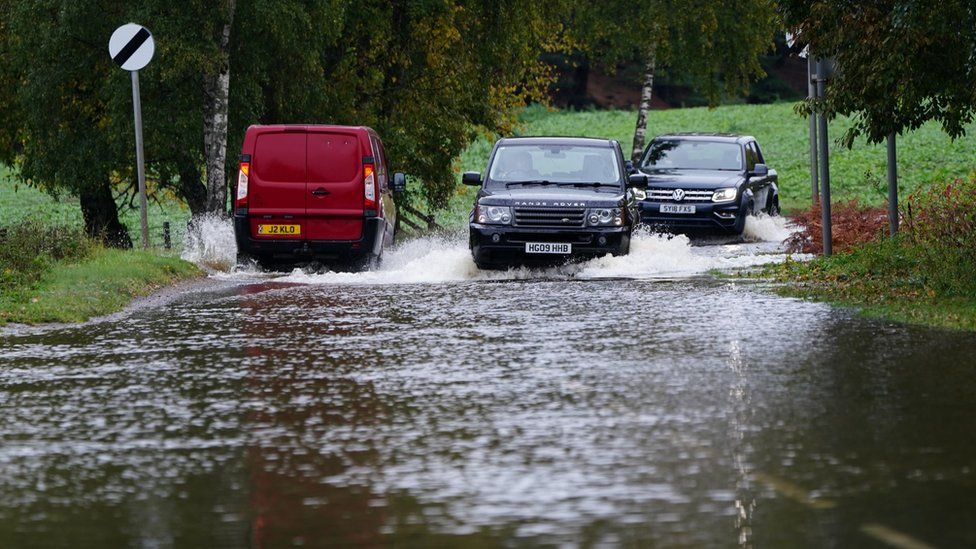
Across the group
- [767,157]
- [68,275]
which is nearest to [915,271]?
[68,275]

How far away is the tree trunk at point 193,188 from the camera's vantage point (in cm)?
2927

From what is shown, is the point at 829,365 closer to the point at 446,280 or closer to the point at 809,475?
the point at 809,475

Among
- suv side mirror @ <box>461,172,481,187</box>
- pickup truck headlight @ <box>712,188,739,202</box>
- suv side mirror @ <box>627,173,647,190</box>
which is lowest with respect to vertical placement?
pickup truck headlight @ <box>712,188,739,202</box>

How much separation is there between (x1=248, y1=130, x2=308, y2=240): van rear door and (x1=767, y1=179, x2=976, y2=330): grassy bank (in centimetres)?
599

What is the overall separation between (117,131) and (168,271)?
7.51 metres

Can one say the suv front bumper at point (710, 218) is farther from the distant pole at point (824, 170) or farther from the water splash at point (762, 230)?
the distant pole at point (824, 170)

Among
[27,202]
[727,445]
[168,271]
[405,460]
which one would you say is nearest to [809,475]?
[727,445]

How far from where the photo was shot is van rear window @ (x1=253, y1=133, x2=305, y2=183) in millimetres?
21078

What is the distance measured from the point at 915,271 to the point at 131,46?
10.8m

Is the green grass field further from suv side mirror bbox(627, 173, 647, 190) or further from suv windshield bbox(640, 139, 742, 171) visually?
suv side mirror bbox(627, 173, 647, 190)

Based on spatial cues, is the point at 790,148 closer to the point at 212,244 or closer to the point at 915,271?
the point at 212,244

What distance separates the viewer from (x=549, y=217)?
66.6 ft

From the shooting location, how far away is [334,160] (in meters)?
21.2

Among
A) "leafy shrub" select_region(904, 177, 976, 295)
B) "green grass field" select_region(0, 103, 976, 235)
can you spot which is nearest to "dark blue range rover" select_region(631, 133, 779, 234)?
"green grass field" select_region(0, 103, 976, 235)
